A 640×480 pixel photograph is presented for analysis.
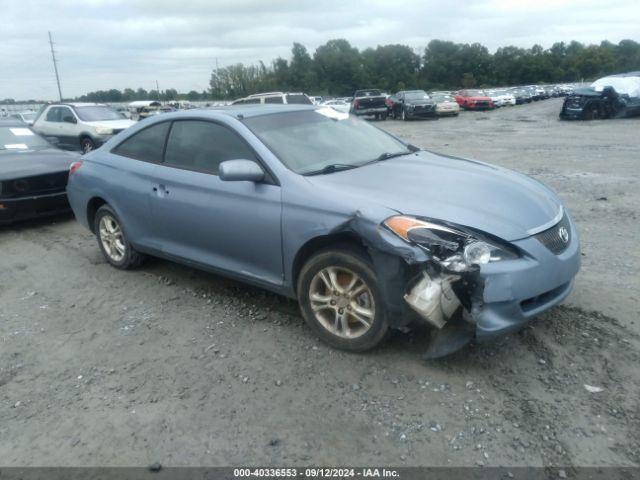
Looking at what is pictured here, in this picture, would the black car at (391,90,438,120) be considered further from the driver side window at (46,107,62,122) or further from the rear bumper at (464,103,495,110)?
the driver side window at (46,107,62,122)

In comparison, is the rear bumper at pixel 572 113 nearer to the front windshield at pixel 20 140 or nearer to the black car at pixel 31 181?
the black car at pixel 31 181

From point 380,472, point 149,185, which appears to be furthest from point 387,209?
point 149,185

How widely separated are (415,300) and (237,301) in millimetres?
1850

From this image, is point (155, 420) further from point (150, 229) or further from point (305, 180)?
point (150, 229)

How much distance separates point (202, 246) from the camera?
4.20 metres

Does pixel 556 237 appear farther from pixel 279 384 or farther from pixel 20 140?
pixel 20 140

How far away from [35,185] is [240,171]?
462 cm

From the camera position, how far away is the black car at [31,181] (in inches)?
265

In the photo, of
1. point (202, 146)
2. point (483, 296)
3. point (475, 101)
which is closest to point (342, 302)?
point (483, 296)

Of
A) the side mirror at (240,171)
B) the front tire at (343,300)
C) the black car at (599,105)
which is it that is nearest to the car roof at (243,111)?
the side mirror at (240,171)

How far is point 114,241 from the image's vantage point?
17.1 ft

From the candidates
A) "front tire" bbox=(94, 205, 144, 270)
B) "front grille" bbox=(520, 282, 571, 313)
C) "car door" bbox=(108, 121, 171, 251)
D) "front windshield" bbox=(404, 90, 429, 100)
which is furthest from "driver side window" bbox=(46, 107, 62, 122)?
"front windshield" bbox=(404, 90, 429, 100)

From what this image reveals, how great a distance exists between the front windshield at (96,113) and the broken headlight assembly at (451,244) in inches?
515

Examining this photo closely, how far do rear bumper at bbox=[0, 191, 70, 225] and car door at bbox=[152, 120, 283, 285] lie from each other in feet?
10.9
